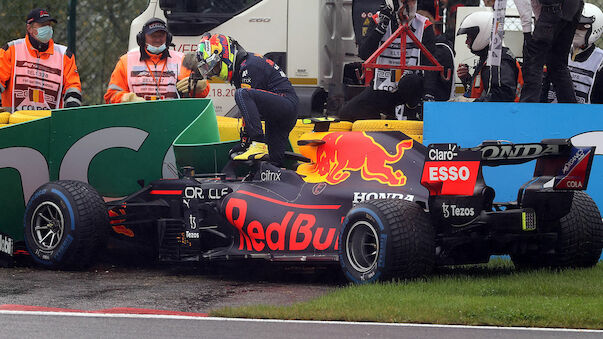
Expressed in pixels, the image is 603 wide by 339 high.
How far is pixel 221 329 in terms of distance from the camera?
24.3 ft

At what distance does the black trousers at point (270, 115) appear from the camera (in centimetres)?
1075

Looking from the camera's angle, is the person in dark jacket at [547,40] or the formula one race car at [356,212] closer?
the formula one race car at [356,212]

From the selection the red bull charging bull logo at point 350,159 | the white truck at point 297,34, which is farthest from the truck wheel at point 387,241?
the white truck at point 297,34

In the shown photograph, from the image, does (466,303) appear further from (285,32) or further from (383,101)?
(285,32)

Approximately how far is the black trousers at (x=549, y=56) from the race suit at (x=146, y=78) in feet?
11.3

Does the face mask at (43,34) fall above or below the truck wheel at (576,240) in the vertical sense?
above

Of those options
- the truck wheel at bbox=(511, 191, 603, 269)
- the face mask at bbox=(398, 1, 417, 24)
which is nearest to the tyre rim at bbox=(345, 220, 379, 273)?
the truck wheel at bbox=(511, 191, 603, 269)

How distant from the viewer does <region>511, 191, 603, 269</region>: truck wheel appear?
9.94 meters

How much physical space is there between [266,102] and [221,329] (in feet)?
12.2

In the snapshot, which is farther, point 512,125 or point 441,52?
point 441,52

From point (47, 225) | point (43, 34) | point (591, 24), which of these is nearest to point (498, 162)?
point (47, 225)

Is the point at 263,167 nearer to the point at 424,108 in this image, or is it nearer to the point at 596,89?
the point at 424,108

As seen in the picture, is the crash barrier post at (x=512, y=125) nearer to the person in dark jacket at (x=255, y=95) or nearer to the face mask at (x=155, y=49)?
the person in dark jacket at (x=255, y=95)

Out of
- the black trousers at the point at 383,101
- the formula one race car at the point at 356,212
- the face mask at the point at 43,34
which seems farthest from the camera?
the face mask at the point at 43,34
